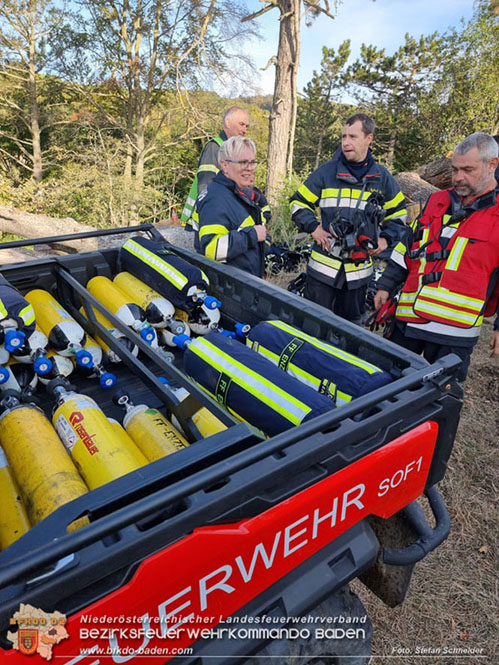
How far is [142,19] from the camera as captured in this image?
17750 mm

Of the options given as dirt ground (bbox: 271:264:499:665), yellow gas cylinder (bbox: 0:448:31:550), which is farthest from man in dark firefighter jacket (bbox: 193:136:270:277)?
dirt ground (bbox: 271:264:499:665)

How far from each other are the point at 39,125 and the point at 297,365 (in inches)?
904

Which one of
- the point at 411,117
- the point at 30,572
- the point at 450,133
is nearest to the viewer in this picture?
the point at 30,572

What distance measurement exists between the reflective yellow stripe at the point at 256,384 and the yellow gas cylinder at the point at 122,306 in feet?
1.90

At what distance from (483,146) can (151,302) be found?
237cm

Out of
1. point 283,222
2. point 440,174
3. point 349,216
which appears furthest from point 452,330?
point 440,174

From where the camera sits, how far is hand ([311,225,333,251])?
3.76 meters

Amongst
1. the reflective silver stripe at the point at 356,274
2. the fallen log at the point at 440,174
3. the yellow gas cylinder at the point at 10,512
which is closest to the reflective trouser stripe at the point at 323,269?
the reflective silver stripe at the point at 356,274

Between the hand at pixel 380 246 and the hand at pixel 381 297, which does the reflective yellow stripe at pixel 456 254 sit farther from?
the hand at pixel 380 246

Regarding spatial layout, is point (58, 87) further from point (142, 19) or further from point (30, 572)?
point (30, 572)

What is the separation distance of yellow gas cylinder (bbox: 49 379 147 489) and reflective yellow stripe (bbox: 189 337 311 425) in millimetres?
495

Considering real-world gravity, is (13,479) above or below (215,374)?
below

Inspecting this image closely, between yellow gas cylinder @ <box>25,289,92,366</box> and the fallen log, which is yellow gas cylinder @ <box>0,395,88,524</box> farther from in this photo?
the fallen log

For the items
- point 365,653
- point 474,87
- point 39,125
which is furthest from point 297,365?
point 474,87
